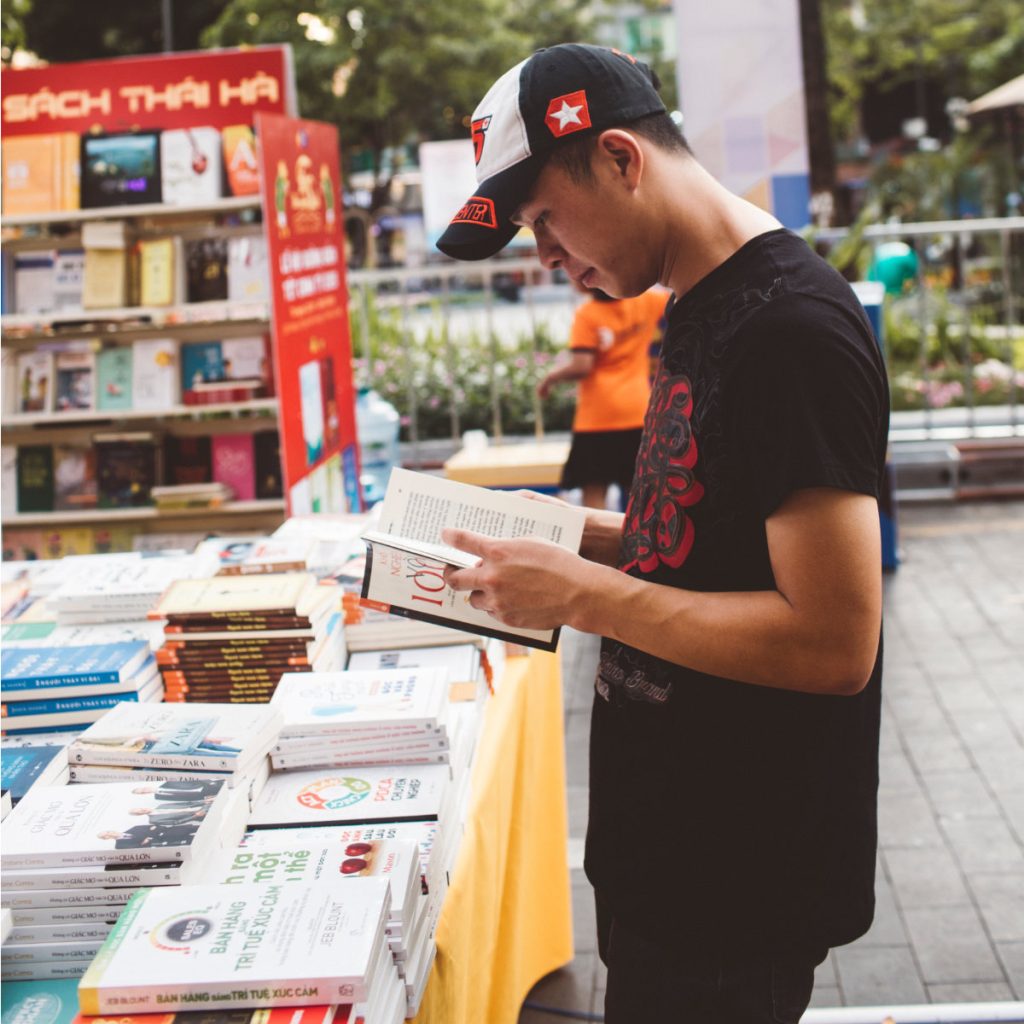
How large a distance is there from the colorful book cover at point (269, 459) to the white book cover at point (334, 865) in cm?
388

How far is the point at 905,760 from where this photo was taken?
412cm

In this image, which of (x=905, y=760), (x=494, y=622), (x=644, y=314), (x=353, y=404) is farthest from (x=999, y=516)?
(x=494, y=622)

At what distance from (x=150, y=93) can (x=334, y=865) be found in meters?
4.52

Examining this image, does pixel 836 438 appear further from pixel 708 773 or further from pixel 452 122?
pixel 452 122

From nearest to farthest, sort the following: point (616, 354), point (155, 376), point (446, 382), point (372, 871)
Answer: point (372, 871), point (155, 376), point (616, 354), point (446, 382)

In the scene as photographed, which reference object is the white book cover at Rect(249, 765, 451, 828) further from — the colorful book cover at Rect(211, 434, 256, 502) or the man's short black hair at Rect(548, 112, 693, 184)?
the colorful book cover at Rect(211, 434, 256, 502)

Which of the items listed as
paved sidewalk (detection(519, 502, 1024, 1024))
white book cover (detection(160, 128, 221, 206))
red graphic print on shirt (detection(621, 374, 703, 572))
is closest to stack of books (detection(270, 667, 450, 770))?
red graphic print on shirt (detection(621, 374, 703, 572))

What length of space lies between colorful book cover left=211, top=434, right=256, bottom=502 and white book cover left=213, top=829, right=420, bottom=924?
154 inches

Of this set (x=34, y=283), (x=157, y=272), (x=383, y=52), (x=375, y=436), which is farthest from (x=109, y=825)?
(x=383, y=52)

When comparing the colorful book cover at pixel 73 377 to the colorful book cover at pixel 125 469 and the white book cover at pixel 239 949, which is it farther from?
the white book cover at pixel 239 949

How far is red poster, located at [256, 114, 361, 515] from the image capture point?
4809 mm

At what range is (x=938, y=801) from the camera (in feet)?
12.5

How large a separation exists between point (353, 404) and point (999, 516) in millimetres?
4014

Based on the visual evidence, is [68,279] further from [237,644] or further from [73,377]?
[237,644]
